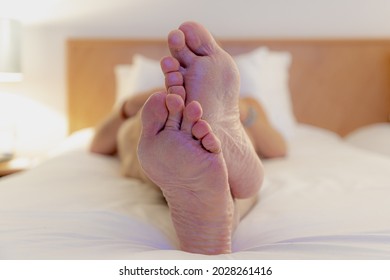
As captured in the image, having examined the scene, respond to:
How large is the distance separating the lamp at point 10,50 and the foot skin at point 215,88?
1056mm

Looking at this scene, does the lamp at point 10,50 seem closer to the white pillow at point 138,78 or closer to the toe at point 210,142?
the white pillow at point 138,78

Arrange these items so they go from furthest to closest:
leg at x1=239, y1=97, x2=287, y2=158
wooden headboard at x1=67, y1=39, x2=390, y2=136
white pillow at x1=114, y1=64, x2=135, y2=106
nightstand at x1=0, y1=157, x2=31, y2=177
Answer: wooden headboard at x1=67, y1=39, x2=390, y2=136 < white pillow at x1=114, y1=64, x2=135, y2=106 < nightstand at x1=0, y1=157, x2=31, y2=177 < leg at x1=239, y1=97, x2=287, y2=158

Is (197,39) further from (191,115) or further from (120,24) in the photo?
(120,24)

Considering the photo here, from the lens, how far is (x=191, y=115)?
50 cm

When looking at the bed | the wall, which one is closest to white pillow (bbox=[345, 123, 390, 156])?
the bed

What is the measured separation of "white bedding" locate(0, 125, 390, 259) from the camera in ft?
1.68

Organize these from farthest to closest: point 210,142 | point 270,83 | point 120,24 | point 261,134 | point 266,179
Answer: point 120,24
point 270,83
point 261,134
point 266,179
point 210,142

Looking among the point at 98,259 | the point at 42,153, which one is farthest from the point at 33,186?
the point at 42,153

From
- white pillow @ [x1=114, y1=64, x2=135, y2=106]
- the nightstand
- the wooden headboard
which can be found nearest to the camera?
the nightstand

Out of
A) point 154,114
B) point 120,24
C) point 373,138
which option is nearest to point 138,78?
point 120,24

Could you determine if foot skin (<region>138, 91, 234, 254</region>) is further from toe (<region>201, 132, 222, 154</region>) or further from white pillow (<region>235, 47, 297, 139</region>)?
white pillow (<region>235, 47, 297, 139</region>)

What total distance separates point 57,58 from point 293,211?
1389 millimetres

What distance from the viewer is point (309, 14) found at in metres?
1.63

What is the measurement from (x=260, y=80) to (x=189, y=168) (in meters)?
1.02
